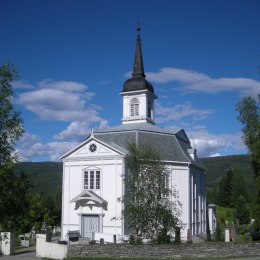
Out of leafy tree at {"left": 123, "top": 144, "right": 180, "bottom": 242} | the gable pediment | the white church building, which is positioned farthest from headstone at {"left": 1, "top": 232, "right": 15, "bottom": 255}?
the gable pediment

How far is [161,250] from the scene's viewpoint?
23016 mm

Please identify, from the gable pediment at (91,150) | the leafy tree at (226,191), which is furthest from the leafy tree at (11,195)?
the leafy tree at (226,191)

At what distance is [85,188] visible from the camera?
37219 mm

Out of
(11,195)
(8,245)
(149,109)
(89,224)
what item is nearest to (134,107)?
(149,109)

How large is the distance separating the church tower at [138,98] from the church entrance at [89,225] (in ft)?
41.9

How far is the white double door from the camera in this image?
1414 inches

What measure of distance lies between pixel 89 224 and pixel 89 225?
0.08 metres

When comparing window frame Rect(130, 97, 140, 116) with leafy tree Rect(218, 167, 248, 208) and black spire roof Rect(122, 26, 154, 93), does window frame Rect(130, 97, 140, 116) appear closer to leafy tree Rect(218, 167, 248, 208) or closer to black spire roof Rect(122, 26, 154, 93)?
black spire roof Rect(122, 26, 154, 93)

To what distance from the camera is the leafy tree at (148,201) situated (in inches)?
1003

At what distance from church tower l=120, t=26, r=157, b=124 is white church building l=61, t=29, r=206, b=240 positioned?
1.95m

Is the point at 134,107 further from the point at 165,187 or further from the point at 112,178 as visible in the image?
the point at 165,187

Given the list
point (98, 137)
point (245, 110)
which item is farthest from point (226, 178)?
point (245, 110)

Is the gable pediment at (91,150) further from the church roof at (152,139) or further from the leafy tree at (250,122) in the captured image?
the leafy tree at (250,122)

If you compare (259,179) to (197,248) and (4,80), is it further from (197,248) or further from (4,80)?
(4,80)
